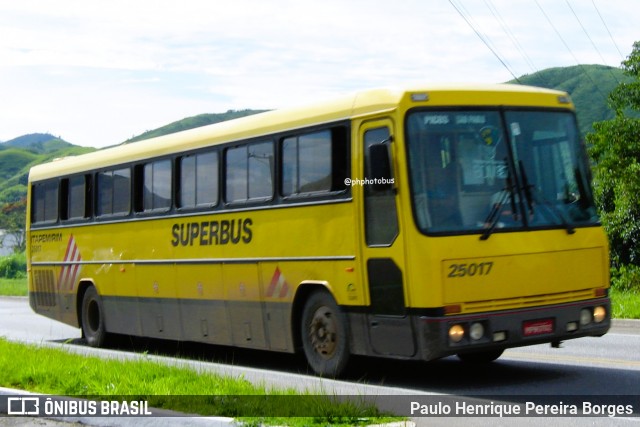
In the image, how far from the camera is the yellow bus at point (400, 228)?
36.7 ft

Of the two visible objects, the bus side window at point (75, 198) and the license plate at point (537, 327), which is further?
the bus side window at point (75, 198)

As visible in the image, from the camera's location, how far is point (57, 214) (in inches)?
813

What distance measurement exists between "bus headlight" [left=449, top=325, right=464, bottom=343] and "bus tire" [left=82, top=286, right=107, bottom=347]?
9230mm

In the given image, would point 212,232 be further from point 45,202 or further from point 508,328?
point 45,202

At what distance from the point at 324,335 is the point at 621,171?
23373mm

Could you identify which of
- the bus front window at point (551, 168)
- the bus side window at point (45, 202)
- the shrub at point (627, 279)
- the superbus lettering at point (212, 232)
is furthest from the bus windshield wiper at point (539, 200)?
the shrub at point (627, 279)

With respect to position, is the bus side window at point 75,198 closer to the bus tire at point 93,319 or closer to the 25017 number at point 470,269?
the bus tire at point 93,319

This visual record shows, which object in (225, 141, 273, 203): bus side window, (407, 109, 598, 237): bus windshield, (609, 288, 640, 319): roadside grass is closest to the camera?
(407, 109, 598, 237): bus windshield

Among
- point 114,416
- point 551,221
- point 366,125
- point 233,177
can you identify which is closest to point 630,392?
point 551,221

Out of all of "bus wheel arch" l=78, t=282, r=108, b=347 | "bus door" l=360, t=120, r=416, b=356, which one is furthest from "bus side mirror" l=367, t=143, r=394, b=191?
"bus wheel arch" l=78, t=282, r=108, b=347

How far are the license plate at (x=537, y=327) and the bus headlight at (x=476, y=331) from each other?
1.65 feet

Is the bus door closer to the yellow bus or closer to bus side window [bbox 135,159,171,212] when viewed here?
the yellow bus

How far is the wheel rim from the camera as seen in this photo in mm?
12586

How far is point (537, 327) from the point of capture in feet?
37.4
